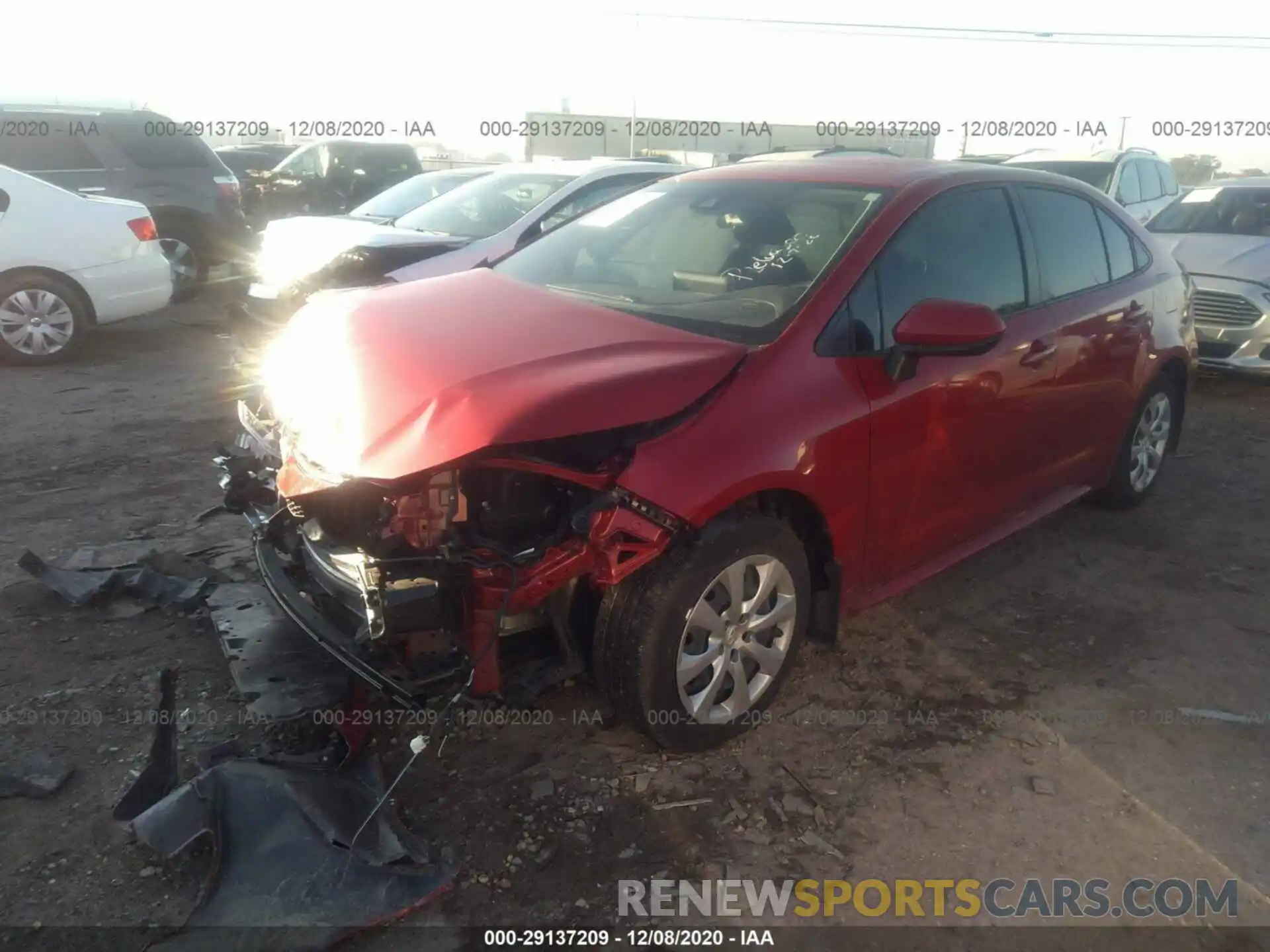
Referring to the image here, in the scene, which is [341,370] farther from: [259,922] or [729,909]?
[729,909]

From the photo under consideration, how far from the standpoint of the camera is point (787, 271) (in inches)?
130

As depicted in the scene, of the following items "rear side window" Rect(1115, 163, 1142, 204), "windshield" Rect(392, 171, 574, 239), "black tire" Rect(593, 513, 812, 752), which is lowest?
"black tire" Rect(593, 513, 812, 752)

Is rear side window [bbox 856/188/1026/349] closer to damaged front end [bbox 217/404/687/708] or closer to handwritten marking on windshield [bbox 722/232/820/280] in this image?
handwritten marking on windshield [bbox 722/232/820/280]

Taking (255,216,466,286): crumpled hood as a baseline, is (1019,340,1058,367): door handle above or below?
below

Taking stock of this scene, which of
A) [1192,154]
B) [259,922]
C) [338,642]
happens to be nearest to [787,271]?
[338,642]

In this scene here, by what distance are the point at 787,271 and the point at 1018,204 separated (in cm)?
134

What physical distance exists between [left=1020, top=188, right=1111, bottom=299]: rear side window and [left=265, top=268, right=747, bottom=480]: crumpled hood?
70.6 inches

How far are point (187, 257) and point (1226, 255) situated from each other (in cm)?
995

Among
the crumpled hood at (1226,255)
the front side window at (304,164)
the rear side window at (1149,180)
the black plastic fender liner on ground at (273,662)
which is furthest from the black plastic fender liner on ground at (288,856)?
the front side window at (304,164)

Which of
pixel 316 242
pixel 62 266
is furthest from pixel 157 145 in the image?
pixel 316 242

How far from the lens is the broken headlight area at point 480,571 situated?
8.50ft

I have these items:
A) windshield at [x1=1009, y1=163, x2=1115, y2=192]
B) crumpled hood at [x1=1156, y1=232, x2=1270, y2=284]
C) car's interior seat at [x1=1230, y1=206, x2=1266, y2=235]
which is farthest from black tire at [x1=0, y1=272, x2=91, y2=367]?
car's interior seat at [x1=1230, y1=206, x2=1266, y2=235]

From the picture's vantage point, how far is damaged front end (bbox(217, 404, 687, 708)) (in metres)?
2.59

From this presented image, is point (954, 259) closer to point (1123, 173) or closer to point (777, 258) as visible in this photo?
point (777, 258)
